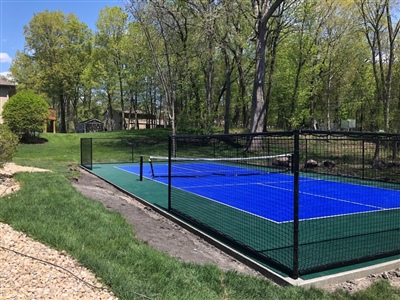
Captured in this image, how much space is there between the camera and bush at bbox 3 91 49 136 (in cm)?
2569

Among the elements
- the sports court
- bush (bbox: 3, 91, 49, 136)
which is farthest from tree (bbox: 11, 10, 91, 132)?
the sports court

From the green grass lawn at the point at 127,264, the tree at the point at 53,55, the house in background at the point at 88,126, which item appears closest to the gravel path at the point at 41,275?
the green grass lawn at the point at 127,264

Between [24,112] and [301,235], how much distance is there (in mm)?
24385

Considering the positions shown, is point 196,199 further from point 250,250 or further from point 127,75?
point 127,75

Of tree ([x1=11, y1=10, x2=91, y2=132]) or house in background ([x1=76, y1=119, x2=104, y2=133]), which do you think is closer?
tree ([x1=11, y1=10, x2=91, y2=132])

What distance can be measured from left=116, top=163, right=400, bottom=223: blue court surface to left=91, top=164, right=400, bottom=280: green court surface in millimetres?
468

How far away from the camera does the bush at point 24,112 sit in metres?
25.7

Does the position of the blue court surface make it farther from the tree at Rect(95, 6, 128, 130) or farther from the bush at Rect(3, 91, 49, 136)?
the tree at Rect(95, 6, 128, 130)

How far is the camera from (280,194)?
11461 millimetres

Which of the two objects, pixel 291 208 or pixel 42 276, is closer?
pixel 42 276

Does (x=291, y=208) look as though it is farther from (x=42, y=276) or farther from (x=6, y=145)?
(x=6, y=145)

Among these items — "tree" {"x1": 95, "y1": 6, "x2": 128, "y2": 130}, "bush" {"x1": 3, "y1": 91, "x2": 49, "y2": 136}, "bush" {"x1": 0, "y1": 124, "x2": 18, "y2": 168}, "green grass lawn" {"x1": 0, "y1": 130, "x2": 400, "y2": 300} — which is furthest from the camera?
"tree" {"x1": 95, "y1": 6, "x2": 128, "y2": 130}

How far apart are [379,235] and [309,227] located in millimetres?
1245

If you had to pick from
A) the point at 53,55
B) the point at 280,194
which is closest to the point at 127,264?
the point at 280,194
